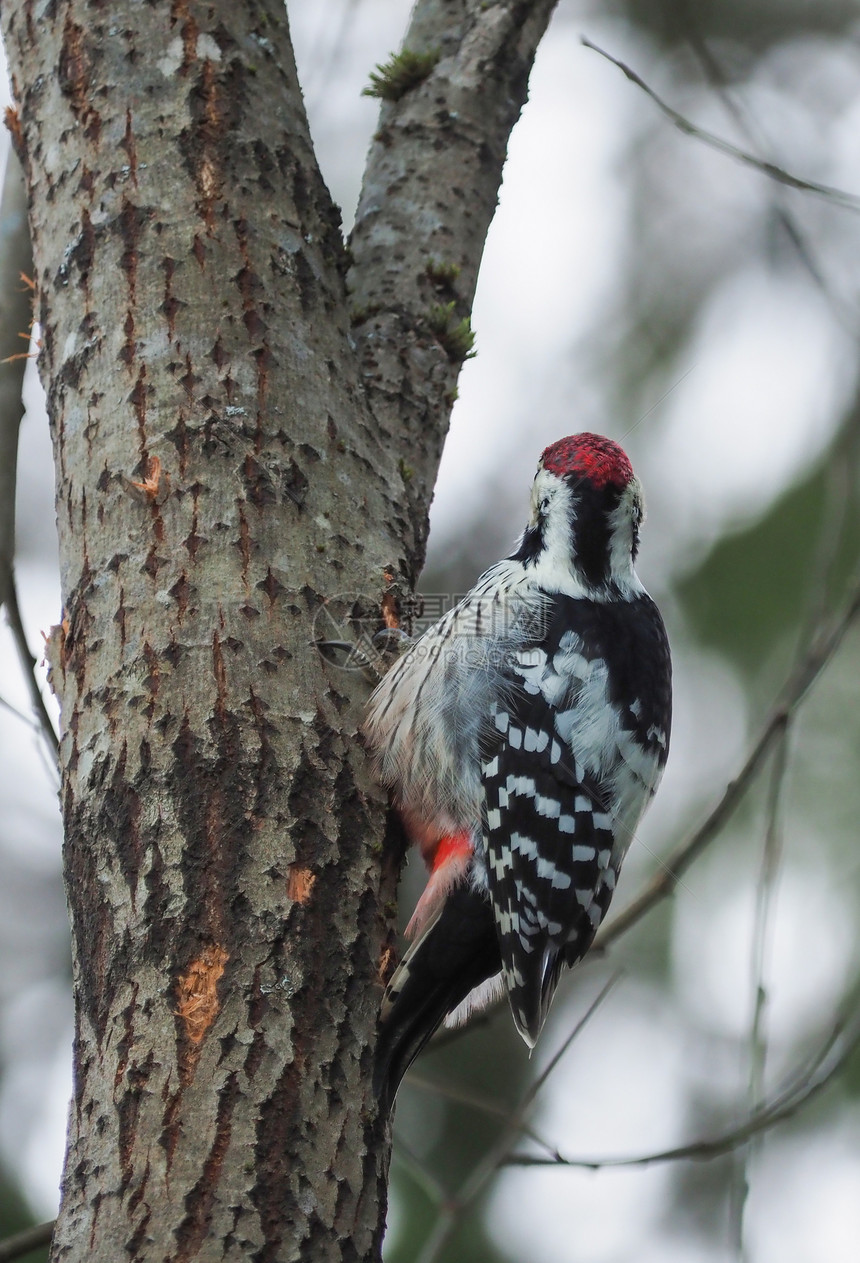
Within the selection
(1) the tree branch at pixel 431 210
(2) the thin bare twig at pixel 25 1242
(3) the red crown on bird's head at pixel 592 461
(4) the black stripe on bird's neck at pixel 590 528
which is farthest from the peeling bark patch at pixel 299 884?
(3) the red crown on bird's head at pixel 592 461

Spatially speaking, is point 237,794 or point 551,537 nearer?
point 237,794

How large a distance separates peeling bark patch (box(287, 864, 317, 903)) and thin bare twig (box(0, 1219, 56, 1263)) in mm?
620

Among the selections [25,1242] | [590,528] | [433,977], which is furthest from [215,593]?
[590,528]

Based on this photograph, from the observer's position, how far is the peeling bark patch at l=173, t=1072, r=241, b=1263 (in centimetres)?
140

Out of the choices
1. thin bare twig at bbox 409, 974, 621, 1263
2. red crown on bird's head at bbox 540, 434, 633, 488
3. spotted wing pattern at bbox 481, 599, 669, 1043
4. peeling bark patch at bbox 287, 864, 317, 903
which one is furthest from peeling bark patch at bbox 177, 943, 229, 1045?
red crown on bird's head at bbox 540, 434, 633, 488

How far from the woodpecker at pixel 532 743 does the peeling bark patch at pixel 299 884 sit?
0.94 ft

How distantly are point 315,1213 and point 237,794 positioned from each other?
0.57 metres

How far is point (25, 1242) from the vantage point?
1.81 metres

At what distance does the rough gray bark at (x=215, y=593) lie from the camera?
1.51 meters

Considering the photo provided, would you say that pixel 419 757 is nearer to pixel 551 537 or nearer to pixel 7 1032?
pixel 551 537

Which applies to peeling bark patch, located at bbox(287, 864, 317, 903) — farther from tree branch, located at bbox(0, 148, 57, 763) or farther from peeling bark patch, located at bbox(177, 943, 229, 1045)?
tree branch, located at bbox(0, 148, 57, 763)

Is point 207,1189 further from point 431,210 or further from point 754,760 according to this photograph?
point 431,210

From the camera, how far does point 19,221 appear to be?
2549mm

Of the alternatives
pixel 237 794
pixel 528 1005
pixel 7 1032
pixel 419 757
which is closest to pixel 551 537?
pixel 419 757
